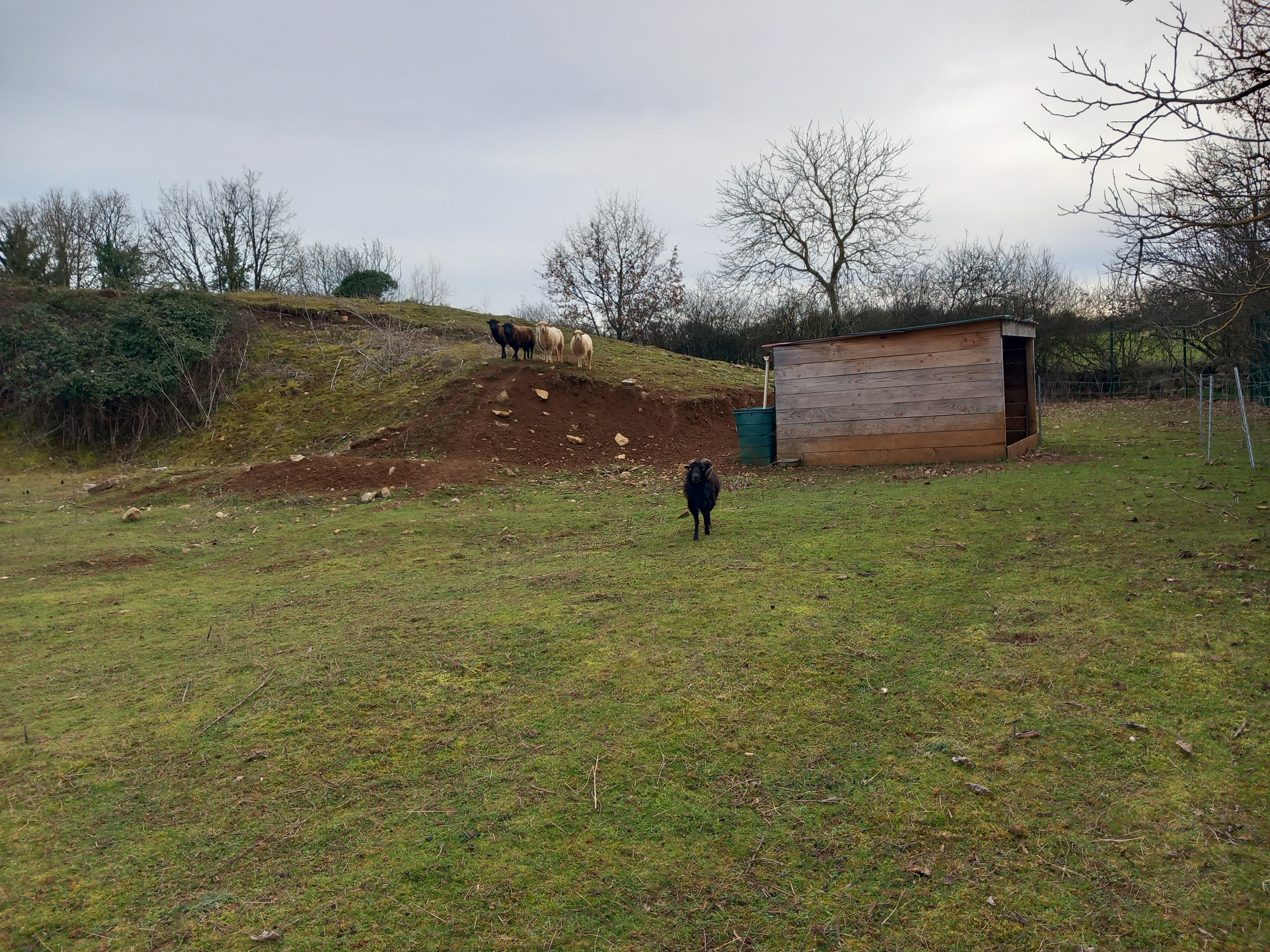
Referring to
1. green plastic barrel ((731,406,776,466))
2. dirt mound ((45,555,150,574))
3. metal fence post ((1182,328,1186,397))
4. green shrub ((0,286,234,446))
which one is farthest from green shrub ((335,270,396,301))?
metal fence post ((1182,328,1186,397))

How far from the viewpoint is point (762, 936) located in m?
2.56

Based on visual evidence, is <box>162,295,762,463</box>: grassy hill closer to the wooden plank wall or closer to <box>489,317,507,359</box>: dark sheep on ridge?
<box>489,317,507,359</box>: dark sheep on ridge

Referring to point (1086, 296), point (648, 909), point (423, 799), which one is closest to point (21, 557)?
point (423, 799)

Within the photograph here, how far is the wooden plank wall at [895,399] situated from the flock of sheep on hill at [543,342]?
257 inches

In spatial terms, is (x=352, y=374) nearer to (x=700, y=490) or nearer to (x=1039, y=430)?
(x=700, y=490)

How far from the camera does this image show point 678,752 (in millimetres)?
3662

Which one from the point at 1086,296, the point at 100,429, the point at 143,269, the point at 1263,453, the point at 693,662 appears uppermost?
the point at 143,269

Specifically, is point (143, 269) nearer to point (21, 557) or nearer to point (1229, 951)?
point (21, 557)

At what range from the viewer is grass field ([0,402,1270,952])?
2695 millimetres

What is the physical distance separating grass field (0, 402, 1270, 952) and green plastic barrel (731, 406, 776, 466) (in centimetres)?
630

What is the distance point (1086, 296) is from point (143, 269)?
109 ft

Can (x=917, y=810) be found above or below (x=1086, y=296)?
below

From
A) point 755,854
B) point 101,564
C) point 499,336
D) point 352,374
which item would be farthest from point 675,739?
point 352,374

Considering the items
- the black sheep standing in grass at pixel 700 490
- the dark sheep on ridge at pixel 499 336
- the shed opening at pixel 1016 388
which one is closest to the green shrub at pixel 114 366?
the dark sheep on ridge at pixel 499 336
